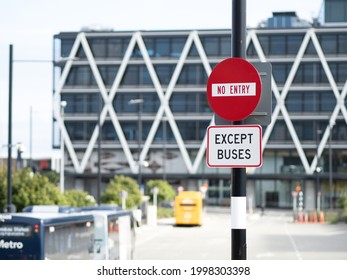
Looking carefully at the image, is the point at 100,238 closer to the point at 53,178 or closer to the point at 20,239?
the point at 20,239

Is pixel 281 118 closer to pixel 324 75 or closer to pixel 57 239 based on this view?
pixel 324 75

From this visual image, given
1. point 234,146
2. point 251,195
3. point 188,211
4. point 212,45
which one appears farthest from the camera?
point 212,45

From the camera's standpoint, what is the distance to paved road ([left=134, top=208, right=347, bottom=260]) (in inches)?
1226

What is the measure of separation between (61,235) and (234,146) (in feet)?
39.1

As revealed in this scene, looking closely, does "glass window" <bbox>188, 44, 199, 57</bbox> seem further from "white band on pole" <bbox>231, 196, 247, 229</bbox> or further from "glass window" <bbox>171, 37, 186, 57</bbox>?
"white band on pole" <bbox>231, 196, 247, 229</bbox>

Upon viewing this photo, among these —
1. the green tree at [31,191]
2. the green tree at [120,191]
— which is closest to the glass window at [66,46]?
the green tree at [120,191]

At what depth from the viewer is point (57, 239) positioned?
1897 cm

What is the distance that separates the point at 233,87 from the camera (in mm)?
7777

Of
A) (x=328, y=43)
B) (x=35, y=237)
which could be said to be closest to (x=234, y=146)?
(x=35, y=237)

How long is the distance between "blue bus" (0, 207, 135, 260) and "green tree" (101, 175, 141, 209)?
2425cm

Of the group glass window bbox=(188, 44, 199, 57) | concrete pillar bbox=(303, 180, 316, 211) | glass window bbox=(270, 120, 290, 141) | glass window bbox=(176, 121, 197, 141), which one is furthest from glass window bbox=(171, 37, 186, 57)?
concrete pillar bbox=(303, 180, 316, 211)

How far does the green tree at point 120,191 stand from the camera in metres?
49.8

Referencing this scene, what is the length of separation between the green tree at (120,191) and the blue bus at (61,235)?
2425 cm

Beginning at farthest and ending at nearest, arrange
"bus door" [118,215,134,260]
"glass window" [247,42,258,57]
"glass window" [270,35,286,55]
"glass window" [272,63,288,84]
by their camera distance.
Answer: "glass window" [247,42,258,57]
"glass window" [270,35,286,55]
"glass window" [272,63,288,84]
"bus door" [118,215,134,260]
